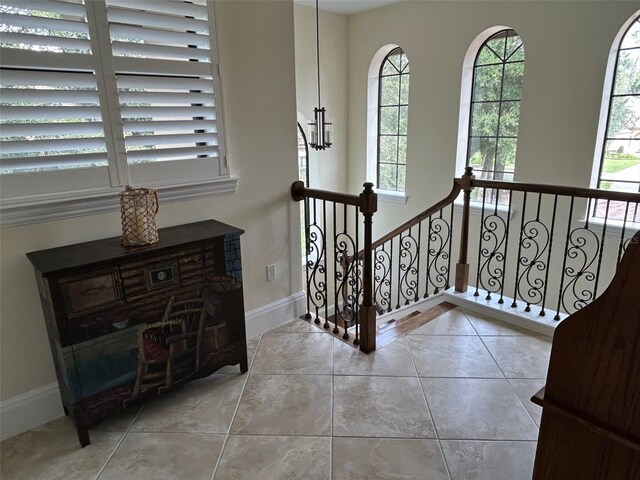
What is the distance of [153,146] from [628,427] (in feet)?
7.38

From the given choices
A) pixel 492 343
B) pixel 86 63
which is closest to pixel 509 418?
pixel 492 343

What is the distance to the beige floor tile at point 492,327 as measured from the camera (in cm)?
282

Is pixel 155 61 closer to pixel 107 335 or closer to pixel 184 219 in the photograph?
pixel 184 219

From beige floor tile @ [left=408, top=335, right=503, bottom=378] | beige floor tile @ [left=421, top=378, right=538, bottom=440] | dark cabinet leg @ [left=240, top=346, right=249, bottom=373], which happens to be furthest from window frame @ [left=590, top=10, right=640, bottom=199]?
dark cabinet leg @ [left=240, top=346, right=249, bottom=373]

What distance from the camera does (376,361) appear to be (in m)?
2.48

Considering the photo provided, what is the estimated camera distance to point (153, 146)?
7.12 ft

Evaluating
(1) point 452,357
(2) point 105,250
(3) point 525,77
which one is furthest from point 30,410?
(3) point 525,77

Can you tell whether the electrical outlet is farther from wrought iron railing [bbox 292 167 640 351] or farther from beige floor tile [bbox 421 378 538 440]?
beige floor tile [bbox 421 378 538 440]

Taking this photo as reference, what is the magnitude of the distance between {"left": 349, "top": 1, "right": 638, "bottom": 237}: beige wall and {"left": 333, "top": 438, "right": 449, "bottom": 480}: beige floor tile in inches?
124

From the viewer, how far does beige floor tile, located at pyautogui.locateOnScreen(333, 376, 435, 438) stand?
191cm

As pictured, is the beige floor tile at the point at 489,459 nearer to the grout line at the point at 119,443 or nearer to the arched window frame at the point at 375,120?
the grout line at the point at 119,443

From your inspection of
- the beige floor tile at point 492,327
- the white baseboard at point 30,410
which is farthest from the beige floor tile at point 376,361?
the white baseboard at point 30,410

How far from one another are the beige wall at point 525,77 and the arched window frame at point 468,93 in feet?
0.19

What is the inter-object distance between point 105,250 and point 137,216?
208mm
